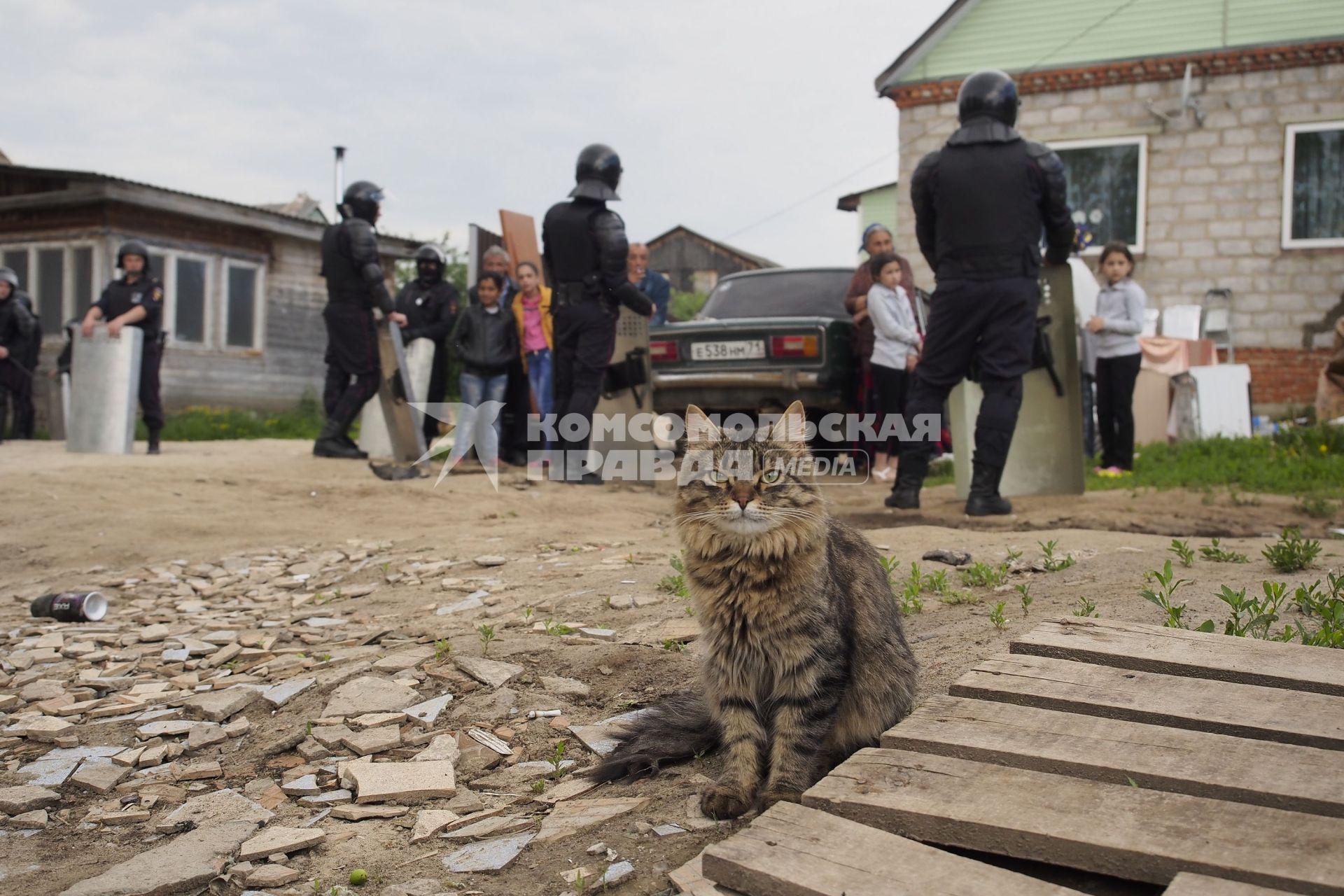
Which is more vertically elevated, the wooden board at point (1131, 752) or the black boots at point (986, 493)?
the black boots at point (986, 493)

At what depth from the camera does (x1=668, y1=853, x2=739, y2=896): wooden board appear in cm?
219

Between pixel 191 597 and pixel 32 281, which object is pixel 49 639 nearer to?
pixel 191 597

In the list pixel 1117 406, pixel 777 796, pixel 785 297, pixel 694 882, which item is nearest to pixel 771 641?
pixel 777 796

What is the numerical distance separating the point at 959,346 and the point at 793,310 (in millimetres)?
3452

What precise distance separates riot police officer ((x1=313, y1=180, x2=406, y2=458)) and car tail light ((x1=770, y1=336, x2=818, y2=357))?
11.2 feet

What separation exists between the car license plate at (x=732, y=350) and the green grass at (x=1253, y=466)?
296cm

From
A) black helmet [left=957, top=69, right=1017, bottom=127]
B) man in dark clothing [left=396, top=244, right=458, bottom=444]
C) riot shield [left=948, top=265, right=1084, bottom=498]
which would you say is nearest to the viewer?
black helmet [left=957, top=69, right=1017, bottom=127]

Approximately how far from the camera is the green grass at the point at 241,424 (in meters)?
16.7

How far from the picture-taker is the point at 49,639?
15.6 feet

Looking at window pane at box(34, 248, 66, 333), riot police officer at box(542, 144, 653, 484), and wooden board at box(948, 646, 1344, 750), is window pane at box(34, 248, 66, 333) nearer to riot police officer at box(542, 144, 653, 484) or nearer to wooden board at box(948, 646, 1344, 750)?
riot police officer at box(542, 144, 653, 484)

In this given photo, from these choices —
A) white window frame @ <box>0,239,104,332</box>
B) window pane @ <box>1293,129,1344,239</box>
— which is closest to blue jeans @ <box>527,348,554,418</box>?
white window frame @ <box>0,239,104,332</box>

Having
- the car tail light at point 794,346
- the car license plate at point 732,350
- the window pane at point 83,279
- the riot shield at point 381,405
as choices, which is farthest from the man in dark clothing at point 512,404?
the window pane at point 83,279

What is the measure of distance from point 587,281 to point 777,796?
651cm

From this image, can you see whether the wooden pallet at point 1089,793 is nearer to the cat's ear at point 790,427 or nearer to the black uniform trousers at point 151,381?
the cat's ear at point 790,427
